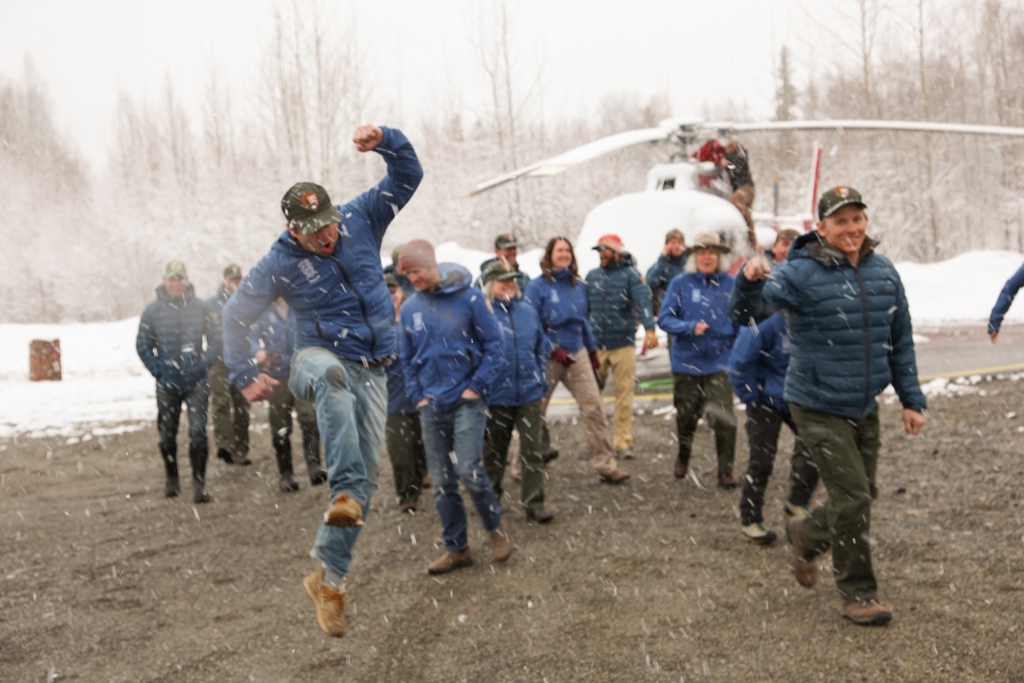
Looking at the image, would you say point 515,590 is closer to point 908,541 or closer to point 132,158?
point 908,541

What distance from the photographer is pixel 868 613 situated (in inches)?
167

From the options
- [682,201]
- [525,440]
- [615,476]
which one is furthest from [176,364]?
[682,201]

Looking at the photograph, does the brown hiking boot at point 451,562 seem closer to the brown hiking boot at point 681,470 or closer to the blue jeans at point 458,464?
the blue jeans at point 458,464

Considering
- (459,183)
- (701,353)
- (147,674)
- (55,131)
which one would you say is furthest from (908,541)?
(55,131)

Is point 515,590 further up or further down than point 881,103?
further down

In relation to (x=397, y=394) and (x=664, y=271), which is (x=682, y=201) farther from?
(x=397, y=394)

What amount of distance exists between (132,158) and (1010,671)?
168 feet

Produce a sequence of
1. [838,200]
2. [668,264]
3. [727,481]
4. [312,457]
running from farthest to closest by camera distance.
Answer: [668,264], [312,457], [727,481], [838,200]

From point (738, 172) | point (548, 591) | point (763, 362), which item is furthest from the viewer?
point (738, 172)

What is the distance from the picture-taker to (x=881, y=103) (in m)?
36.1

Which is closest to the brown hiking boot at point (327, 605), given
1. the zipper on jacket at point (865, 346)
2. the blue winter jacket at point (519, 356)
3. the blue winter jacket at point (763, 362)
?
the blue winter jacket at point (519, 356)

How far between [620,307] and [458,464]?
10.9 feet

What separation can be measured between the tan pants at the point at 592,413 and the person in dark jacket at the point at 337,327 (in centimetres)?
317

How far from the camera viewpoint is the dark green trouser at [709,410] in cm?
705
